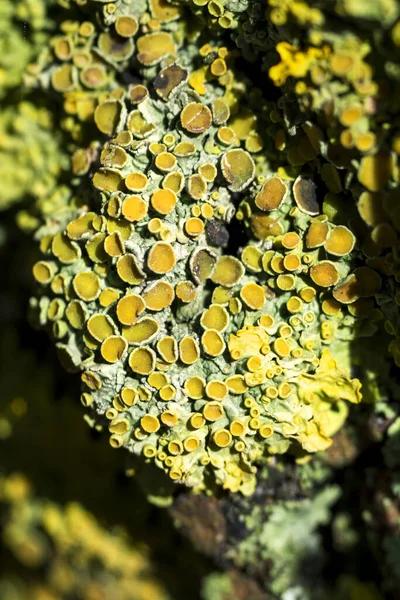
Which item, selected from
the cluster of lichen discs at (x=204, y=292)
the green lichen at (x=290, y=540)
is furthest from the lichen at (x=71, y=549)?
the cluster of lichen discs at (x=204, y=292)

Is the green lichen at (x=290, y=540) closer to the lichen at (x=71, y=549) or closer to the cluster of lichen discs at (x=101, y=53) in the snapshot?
the lichen at (x=71, y=549)

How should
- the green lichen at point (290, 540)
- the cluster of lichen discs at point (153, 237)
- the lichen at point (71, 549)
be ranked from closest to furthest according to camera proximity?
the cluster of lichen discs at point (153, 237) → the green lichen at point (290, 540) → the lichen at point (71, 549)

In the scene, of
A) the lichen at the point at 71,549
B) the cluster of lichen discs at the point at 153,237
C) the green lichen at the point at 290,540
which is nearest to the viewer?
the cluster of lichen discs at the point at 153,237

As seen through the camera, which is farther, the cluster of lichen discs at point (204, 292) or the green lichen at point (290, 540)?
the green lichen at point (290, 540)

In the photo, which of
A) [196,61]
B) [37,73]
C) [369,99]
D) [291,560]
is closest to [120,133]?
[196,61]

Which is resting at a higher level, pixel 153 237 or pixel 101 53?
pixel 101 53

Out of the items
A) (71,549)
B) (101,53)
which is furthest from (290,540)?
(101,53)

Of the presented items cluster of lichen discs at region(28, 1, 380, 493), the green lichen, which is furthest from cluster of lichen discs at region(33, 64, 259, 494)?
the green lichen

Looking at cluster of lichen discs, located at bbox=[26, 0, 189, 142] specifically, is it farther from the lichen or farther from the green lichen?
the lichen

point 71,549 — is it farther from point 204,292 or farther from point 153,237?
point 153,237

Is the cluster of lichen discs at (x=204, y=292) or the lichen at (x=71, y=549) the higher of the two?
the cluster of lichen discs at (x=204, y=292)

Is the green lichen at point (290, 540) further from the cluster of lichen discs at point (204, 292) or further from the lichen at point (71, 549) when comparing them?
the lichen at point (71, 549)

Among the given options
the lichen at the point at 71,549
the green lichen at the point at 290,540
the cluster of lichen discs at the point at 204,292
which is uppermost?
the cluster of lichen discs at the point at 204,292
